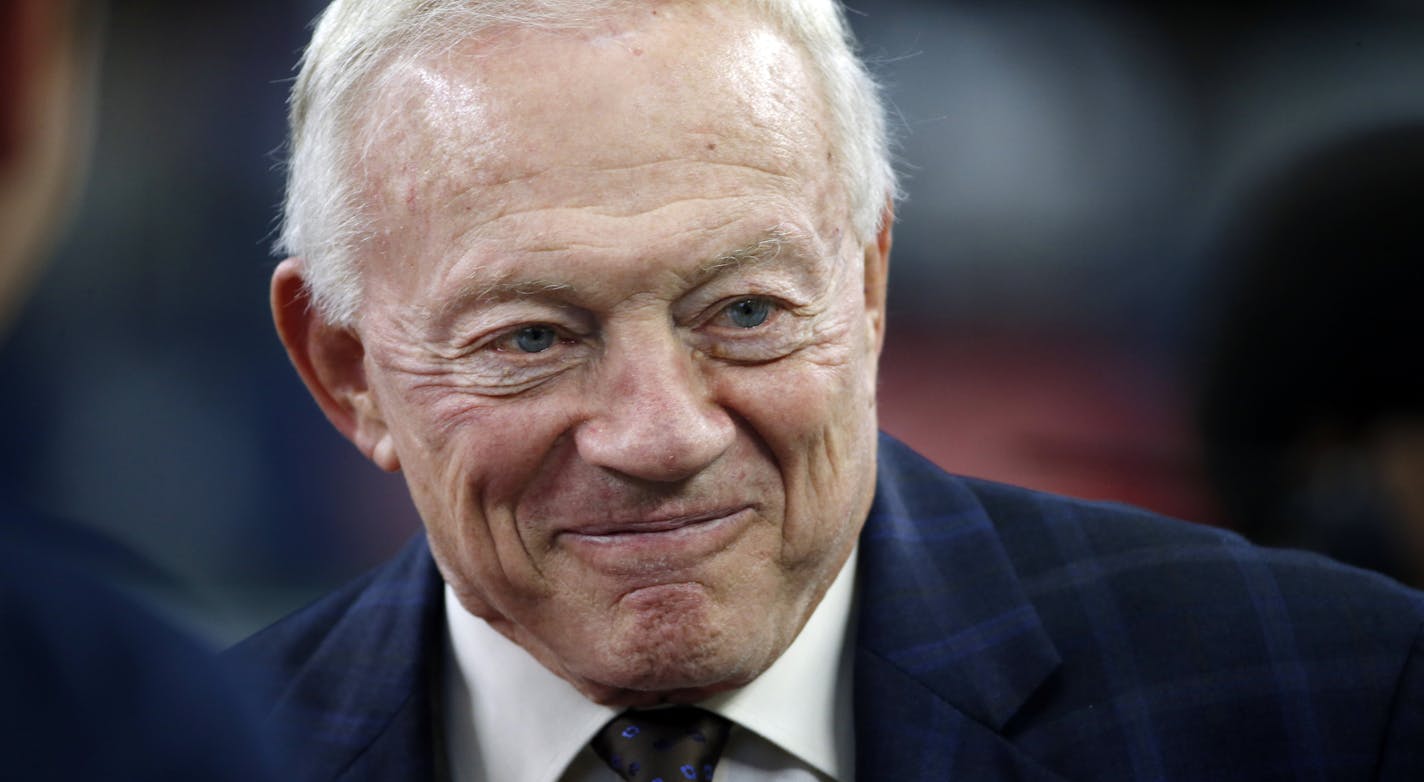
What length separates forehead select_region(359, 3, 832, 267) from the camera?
152 cm

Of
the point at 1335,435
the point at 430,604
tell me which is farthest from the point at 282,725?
the point at 1335,435

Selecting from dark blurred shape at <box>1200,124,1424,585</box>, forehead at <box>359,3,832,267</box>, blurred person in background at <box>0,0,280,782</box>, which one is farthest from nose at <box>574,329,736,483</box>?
dark blurred shape at <box>1200,124,1424,585</box>

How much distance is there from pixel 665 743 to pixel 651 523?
0.92 feet

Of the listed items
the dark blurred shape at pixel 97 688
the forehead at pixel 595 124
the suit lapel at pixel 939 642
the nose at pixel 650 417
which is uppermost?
the forehead at pixel 595 124

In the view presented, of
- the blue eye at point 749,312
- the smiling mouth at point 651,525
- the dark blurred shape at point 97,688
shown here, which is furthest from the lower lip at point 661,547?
the dark blurred shape at point 97,688

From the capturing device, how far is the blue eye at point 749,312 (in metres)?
1.59

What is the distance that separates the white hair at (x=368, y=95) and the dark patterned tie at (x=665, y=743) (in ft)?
1.85

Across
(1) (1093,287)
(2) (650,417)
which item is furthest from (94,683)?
(1) (1093,287)

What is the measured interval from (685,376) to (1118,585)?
25.3 inches

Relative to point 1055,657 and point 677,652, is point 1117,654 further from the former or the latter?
point 677,652

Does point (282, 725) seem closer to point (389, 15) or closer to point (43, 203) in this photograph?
point (43, 203)

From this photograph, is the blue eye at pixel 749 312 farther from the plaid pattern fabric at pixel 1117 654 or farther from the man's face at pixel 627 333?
the plaid pattern fabric at pixel 1117 654

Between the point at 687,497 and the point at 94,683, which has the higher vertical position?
the point at 94,683

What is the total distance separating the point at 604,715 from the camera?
5.72 feet
